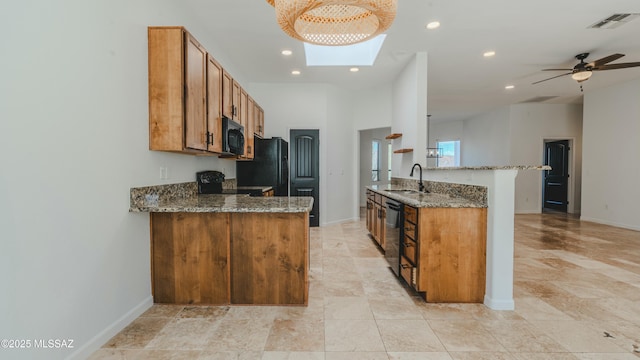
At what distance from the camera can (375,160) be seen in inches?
352

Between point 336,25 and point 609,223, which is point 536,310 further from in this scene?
point 609,223

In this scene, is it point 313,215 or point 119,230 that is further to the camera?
point 313,215

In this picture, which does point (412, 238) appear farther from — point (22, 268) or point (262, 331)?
point (22, 268)

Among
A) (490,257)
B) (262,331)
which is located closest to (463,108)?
(490,257)

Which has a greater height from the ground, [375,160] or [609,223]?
[375,160]

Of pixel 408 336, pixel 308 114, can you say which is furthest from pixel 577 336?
pixel 308 114

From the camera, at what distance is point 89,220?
1719 mm

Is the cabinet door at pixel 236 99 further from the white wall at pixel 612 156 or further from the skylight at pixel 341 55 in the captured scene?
the white wall at pixel 612 156

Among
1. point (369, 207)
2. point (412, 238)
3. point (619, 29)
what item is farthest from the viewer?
point (369, 207)

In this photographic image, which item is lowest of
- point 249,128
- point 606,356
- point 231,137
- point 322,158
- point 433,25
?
point 606,356

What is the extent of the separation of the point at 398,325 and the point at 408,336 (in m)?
0.14

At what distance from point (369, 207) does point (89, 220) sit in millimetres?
3905

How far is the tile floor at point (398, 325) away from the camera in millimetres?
1767

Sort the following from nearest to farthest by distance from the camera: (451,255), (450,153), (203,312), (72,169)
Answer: (72,169) < (203,312) < (451,255) < (450,153)
